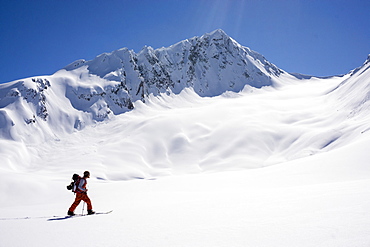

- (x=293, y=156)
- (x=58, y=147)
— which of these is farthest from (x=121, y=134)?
(x=293, y=156)

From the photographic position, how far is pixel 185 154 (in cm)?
5694

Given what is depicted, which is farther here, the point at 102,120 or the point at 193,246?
the point at 102,120

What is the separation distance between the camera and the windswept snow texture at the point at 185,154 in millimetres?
5270

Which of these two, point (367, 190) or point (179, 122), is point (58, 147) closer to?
point (179, 122)

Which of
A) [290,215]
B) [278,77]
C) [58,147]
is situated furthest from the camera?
[278,77]

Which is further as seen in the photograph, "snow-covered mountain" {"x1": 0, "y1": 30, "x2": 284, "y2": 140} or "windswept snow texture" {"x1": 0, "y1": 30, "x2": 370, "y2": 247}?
"snow-covered mountain" {"x1": 0, "y1": 30, "x2": 284, "y2": 140}

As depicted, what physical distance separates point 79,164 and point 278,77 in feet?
499

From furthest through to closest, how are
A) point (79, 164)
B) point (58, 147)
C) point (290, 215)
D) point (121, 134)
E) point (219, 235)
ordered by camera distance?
1. point (121, 134)
2. point (58, 147)
3. point (79, 164)
4. point (290, 215)
5. point (219, 235)

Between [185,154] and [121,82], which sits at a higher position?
[121,82]

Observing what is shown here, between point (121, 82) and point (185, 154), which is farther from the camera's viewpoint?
point (121, 82)

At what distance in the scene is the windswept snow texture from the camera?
17.3 ft

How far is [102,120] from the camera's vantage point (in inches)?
3403

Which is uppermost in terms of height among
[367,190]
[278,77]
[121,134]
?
[278,77]

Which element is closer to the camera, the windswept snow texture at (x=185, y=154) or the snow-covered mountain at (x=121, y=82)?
the windswept snow texture at (x=185, y=154)
